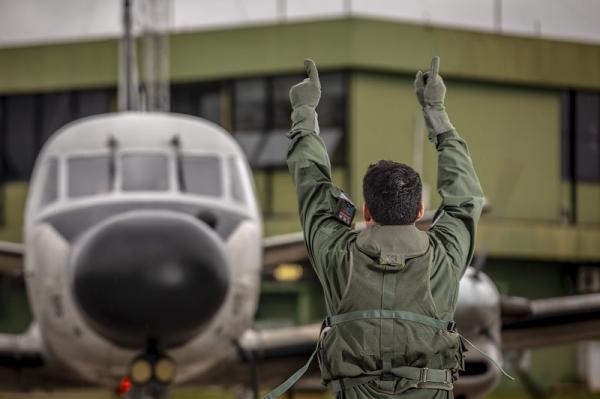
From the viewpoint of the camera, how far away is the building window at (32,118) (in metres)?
27.4

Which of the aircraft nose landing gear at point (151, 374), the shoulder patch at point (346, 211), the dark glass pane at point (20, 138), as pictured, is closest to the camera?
the shoulder patch at point (346, 211)

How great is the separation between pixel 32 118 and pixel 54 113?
633mm

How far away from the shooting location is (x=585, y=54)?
2661cm

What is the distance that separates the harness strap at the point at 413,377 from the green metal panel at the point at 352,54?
21426mm

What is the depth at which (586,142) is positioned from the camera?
1048 inches

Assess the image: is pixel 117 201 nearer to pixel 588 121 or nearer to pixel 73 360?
pixel 73 360

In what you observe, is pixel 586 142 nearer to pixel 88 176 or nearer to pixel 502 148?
pixel 502 148

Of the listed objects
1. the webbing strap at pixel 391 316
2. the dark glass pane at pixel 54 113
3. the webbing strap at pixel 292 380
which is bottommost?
the dark glass pane at pixel 54 113

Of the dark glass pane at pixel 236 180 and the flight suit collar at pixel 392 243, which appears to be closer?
the flight suit collar at pixel 392 243

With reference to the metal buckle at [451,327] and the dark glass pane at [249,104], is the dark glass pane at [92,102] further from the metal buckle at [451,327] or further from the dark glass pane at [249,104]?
the metal buckle at [451,327]

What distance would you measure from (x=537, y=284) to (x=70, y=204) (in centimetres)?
1753

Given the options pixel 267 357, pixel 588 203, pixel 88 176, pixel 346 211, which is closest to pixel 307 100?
pixel 346 211

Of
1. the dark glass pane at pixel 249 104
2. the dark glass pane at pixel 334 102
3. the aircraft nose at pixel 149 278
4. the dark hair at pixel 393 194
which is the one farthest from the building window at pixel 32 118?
the dark hair at pixel 393 194

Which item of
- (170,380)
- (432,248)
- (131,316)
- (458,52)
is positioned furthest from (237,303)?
(458,52)
